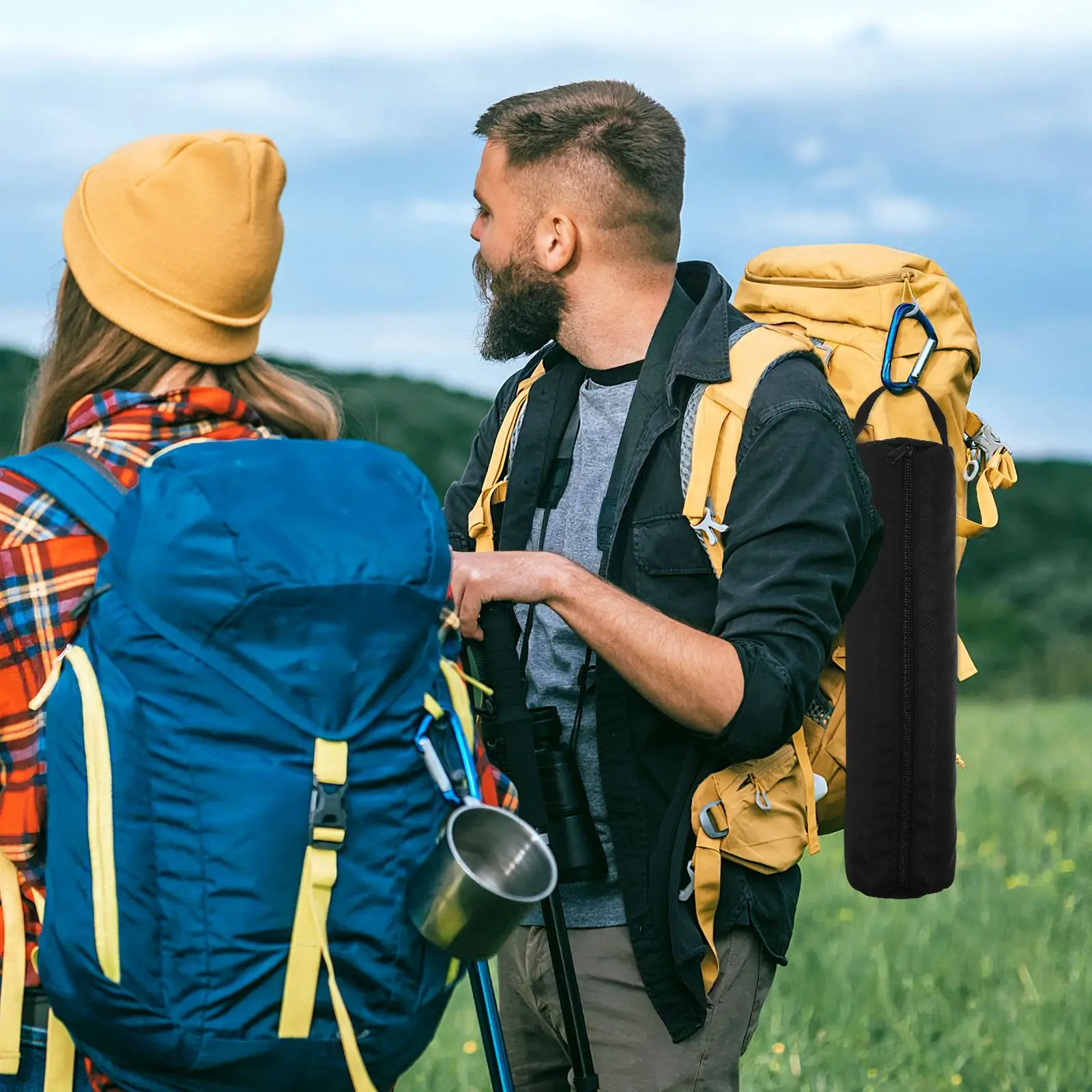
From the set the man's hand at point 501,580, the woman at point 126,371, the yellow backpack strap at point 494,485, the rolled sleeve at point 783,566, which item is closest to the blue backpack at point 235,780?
the woman at point 126,371

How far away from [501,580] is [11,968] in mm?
1100

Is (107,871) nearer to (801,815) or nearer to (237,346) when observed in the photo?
(237,346)

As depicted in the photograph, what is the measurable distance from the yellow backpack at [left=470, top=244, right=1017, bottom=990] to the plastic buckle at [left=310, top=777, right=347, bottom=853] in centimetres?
117

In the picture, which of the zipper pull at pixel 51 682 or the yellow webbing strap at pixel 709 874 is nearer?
the zipper pull at pixel 51 682

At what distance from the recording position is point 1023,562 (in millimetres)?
33188

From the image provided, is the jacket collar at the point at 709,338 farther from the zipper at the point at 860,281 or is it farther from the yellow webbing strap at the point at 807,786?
the yellow webbing strap at the point at 807,786

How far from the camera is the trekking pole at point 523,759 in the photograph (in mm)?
2834

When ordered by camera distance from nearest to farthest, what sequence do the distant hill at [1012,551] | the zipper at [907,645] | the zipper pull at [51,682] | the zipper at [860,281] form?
the zipper pull at [51,682] < the zipper at [907,645] < the zipper at [860,281] < the distant hill at [1012,551]

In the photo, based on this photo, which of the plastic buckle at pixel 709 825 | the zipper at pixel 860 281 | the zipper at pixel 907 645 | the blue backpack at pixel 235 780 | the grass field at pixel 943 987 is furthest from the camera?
the grass field at pixel 943 987

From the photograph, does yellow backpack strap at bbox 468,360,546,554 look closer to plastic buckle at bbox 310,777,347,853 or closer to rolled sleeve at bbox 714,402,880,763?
rolled sleeve at bbox 714,402,880,763

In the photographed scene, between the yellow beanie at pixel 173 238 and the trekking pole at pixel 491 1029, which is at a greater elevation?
Result: the yellow beanie at pixel 173 238

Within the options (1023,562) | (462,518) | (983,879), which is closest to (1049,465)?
(1023,562)

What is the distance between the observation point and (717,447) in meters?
2.93

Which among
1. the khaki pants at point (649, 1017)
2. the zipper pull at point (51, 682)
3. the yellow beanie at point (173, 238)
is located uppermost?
the yellow beanie at point (173, 238)
